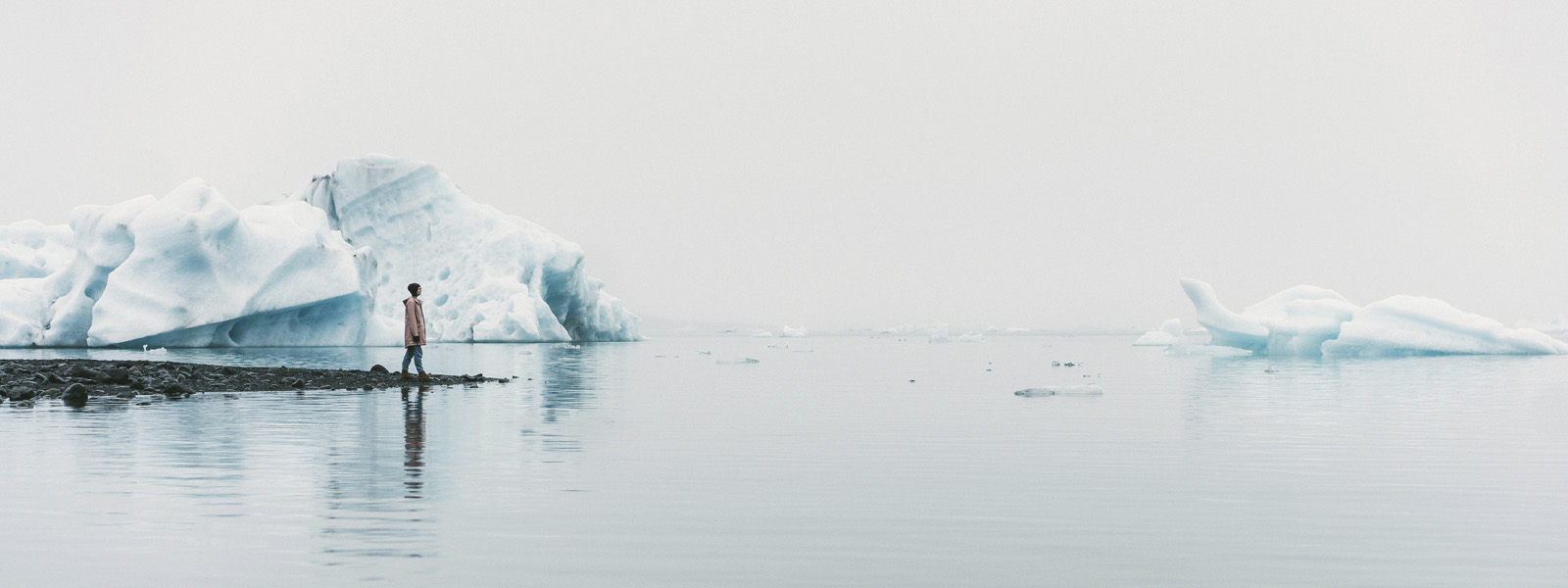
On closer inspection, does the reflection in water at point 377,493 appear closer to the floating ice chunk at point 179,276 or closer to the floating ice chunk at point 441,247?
the floating ice chunk at point 179,276

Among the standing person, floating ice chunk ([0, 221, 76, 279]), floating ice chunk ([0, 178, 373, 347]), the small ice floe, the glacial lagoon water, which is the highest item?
floating ice chunk ([0, 221, 76, 279])

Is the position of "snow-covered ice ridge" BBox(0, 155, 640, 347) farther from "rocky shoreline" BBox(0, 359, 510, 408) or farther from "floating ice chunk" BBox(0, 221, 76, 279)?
"rocky shoreline" BBox(0, 359, 510, 408)

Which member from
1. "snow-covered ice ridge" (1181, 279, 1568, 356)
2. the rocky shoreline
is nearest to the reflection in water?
the rocky shoreline

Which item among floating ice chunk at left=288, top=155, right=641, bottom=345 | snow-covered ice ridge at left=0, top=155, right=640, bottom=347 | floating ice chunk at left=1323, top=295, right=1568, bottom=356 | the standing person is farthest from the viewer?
floating ice chunk at left=288, top=155, right=641, bottom=345

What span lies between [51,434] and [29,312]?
32001mm

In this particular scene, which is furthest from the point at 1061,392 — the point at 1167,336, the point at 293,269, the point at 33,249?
the point at 33,249

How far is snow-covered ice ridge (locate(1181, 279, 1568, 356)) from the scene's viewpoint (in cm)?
3475

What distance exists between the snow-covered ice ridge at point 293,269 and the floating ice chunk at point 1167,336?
77.6ft

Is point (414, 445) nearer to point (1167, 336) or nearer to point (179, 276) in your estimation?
point (179, 276)

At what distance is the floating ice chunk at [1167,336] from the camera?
46706 millimetres

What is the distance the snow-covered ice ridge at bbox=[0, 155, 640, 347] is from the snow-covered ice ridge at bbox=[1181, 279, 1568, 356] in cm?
2465

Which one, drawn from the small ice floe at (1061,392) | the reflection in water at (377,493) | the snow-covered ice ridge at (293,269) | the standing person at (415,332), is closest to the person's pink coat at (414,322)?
the standing person at (415,332)

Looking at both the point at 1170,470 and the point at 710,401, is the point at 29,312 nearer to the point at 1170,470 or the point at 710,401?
the point at 710,401

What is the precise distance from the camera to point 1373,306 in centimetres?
3516
